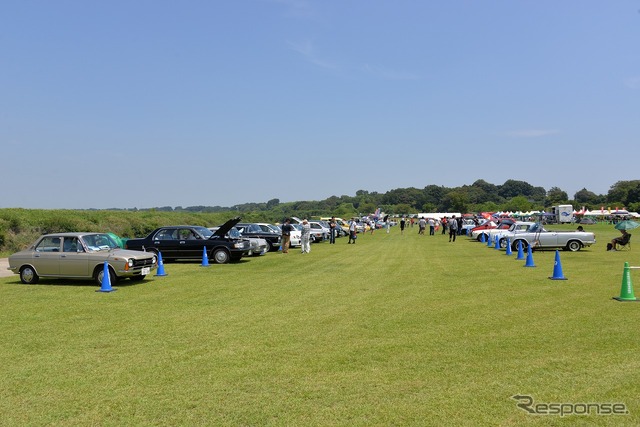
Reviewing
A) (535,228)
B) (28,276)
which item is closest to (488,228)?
(535,228)

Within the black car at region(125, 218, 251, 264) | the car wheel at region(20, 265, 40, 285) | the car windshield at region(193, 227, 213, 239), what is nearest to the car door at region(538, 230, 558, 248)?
the black car at region(125, 218, 251, 264)

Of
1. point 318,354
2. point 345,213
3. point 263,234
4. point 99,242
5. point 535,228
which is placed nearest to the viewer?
point 318,354

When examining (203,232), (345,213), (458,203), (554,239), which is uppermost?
(458,203)

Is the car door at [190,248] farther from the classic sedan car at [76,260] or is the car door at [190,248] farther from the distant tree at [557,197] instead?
the distant tree at [557,197]

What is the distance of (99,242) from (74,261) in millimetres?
995

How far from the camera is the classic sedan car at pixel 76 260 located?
1461 centimetres

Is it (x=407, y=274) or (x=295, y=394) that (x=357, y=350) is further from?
(x=407, y=274)

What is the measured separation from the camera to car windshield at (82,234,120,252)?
49.7ft

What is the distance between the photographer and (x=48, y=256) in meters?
15.0

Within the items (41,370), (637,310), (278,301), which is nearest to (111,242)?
(278,301)

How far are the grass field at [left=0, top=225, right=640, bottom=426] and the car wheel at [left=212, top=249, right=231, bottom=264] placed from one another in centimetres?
767

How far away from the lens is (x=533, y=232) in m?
26.0

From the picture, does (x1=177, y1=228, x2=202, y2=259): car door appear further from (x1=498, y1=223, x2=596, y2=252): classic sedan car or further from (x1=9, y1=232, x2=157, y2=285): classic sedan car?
(x1=498, y1=223, x2=596, y2=252): classic sedan car

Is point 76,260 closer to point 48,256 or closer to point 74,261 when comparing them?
point 74,261
